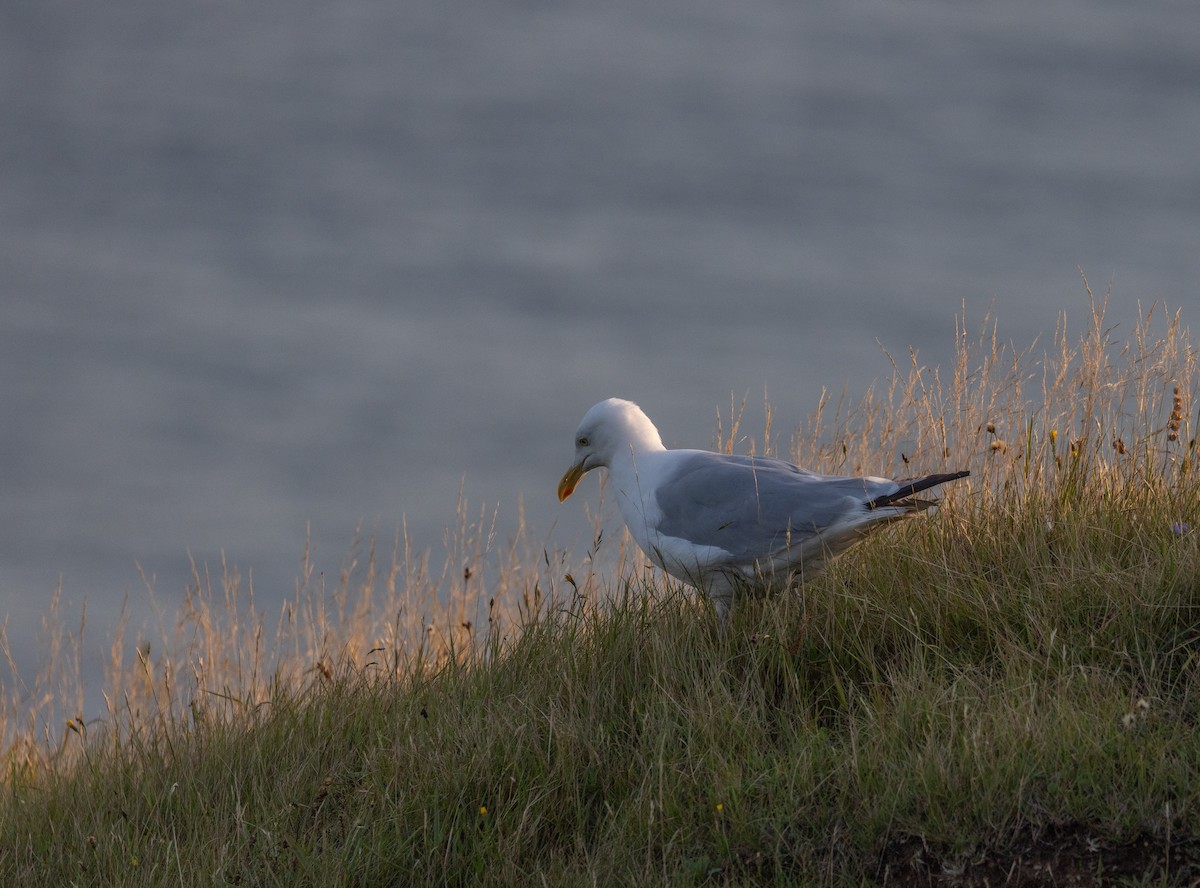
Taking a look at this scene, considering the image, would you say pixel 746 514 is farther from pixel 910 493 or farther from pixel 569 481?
pixel 569 481

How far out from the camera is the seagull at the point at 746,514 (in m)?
4.55

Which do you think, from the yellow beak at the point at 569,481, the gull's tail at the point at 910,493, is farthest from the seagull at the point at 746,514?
the yellow beak at the point at 569,481

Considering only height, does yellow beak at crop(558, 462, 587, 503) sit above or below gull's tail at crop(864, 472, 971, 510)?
below

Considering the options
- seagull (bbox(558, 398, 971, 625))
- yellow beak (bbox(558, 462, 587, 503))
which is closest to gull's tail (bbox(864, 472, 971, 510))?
seagull (bbox(558, 398, 971, 625))

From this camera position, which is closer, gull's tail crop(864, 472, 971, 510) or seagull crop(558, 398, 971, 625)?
gull's tail crop(864, 472, 971, 510)

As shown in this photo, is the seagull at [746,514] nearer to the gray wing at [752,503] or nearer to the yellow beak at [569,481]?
the gray wing at [752,503]

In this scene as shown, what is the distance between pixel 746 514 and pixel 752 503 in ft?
0.16

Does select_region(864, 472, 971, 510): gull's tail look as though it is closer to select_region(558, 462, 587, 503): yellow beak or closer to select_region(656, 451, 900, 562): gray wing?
select_region(656, 451, 900, 562): gray wing

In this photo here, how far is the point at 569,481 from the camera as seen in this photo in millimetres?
5633

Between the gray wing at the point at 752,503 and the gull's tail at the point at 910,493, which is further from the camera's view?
the gray wing at the point at 752,503

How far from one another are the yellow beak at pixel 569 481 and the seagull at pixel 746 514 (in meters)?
0.50

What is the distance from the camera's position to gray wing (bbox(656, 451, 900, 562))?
4578mm

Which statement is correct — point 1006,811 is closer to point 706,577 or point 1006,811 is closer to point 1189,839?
point 1189,839

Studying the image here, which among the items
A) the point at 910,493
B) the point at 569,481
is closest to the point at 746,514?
the point at 910,493
